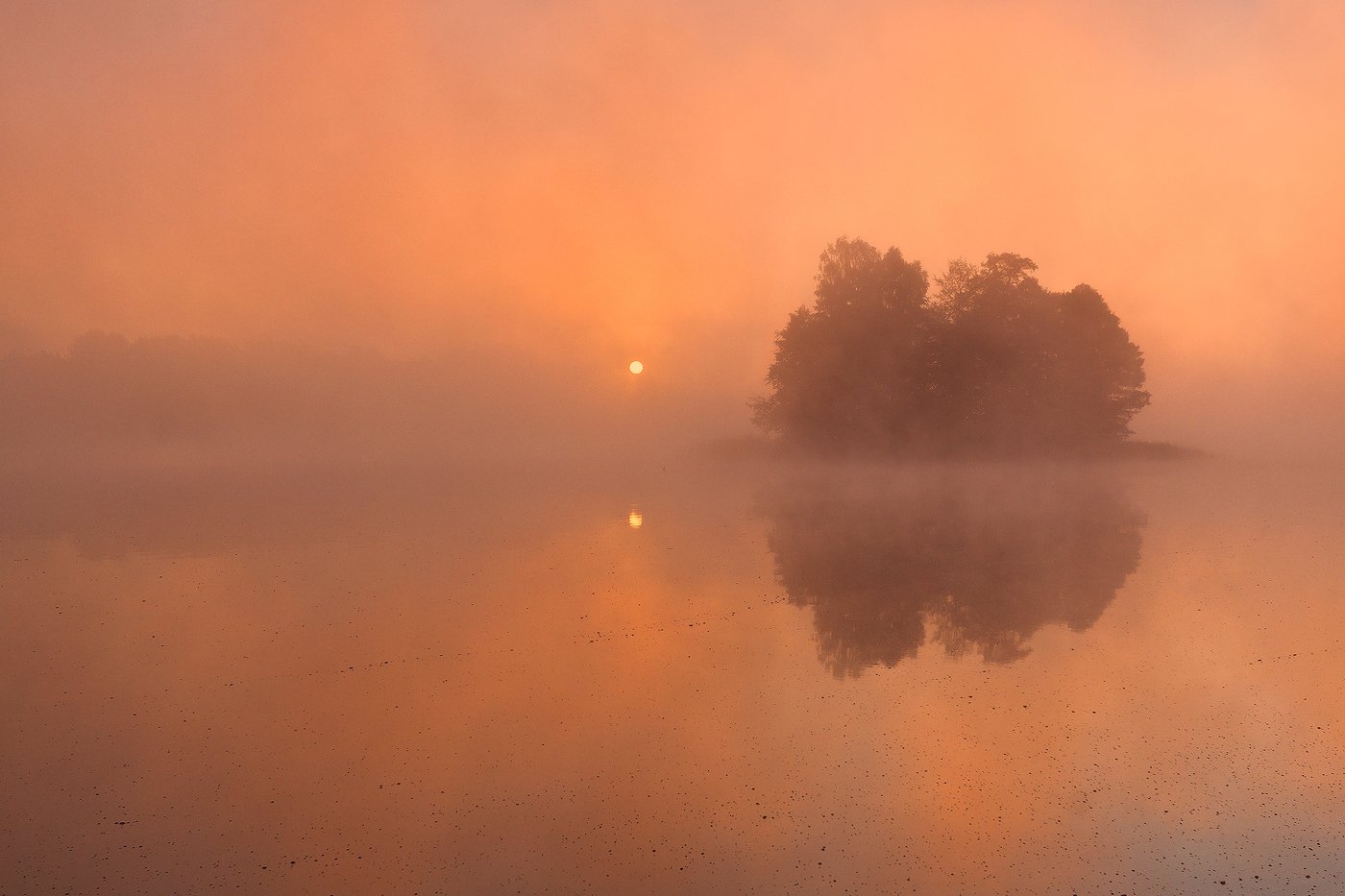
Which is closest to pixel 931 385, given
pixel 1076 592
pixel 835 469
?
pixel 835 469

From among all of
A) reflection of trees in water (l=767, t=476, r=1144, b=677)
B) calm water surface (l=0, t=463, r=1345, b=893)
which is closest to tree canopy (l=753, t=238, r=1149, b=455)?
reflection of trees in water (l=767, t=476, r=1144, b=677)

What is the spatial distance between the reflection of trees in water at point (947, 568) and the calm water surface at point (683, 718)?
0.15 metres

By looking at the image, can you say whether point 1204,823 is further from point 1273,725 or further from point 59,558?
point 59,558

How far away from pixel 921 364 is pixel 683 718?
166ft

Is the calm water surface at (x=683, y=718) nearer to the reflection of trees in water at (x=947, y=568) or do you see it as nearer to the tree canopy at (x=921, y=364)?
the reflection of trees in water at (x=947, y=568)

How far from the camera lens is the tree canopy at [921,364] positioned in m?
55.7

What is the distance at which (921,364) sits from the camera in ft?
184

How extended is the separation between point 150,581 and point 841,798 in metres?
17.7

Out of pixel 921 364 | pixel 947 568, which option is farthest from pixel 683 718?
pixel 921 364

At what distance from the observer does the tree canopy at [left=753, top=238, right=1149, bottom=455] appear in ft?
183

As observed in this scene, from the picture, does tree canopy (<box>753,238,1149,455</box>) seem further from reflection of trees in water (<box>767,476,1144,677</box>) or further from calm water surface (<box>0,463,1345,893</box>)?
calm water surface (<box>0,463,1345,893</box>)

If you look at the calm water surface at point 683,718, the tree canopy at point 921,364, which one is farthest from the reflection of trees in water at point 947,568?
the tree canopy at point 921,364

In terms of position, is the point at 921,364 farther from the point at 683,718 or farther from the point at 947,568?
the point at 683,718

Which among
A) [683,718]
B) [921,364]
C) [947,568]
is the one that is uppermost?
[921,364]
